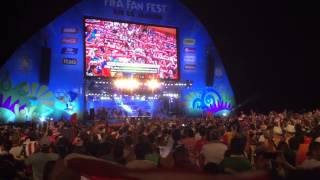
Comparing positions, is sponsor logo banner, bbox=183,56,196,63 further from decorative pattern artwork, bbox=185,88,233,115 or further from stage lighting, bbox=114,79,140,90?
stage lighting, bbox=114,79,140,90

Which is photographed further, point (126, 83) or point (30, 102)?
point (126, 83)

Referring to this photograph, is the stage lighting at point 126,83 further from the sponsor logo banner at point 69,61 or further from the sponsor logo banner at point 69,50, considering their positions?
the sponsor logo banner at point 69,50

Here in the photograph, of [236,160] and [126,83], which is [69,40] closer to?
[126,83]

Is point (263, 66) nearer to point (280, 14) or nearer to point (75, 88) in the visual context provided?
point (280, 14)

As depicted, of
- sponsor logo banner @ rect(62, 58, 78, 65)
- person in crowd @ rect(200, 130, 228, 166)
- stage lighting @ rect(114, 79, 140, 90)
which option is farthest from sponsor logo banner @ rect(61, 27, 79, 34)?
person in crowd @ rect(200, 130, 228, 166)

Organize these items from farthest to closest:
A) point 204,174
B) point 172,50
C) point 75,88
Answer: point 172,50 → point 75,88 → point 204,174

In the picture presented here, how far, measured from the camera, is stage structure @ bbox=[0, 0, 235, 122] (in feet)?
81.4

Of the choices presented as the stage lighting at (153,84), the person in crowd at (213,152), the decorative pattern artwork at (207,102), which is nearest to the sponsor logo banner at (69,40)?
the stage lighting at (153,84)

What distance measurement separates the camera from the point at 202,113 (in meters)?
30.3

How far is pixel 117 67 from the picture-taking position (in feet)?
88.4

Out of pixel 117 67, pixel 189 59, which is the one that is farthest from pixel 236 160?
pixel 189 59

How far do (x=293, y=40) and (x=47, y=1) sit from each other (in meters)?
18.7

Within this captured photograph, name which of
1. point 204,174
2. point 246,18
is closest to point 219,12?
point 246,18

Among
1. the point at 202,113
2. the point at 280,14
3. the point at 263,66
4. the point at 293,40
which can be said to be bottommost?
the point at 202,113
